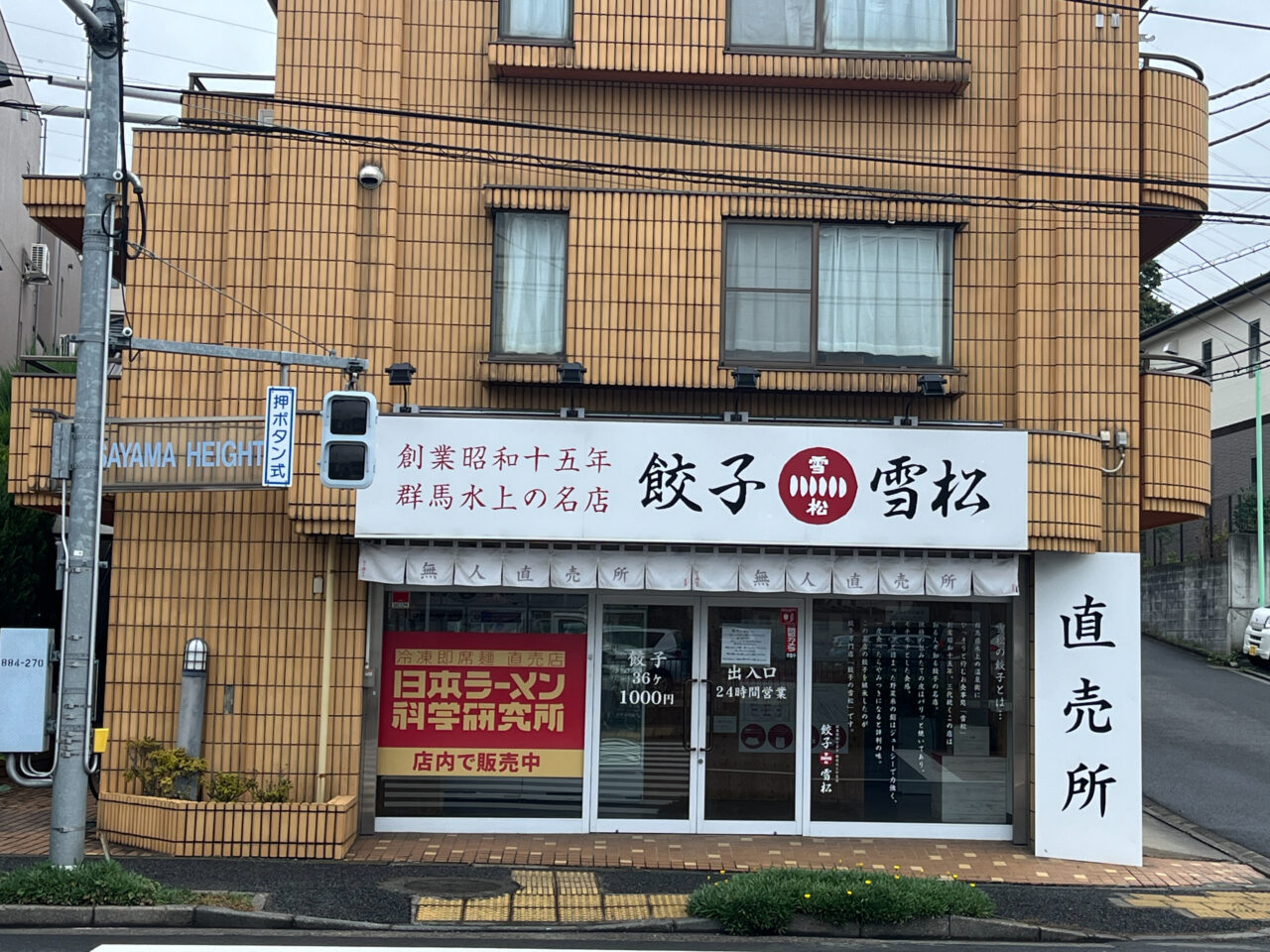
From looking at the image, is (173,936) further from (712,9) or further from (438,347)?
(712,9)

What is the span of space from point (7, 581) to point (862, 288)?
11.7m

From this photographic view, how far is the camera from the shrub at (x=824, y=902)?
401 inches

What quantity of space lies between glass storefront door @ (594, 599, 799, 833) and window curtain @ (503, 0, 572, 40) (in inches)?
242

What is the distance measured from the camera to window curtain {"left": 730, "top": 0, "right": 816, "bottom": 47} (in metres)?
13.7

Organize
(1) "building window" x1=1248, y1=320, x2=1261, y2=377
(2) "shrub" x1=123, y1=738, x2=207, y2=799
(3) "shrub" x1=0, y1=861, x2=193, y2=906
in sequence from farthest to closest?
1. (1) "building window" x1=1248, y1=320, x2=1261, y2=377
2. (2) "shrub" x1=123, y1=738, x2=207, y2=799
3. (3) "shrub" x1=0, y1=861, x2=193, y2=906

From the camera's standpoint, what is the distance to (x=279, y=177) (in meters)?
13.1

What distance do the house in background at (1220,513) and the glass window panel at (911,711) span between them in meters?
14.7

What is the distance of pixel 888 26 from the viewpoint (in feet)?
45.3

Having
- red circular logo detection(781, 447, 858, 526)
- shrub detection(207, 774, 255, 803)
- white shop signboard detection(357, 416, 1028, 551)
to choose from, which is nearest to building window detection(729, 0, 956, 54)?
white shop signboard detection(357, 416, 1028, 551)

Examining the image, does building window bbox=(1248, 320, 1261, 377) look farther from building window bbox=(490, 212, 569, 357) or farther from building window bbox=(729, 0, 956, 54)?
building window bbox=(490, 212, 569, 357)

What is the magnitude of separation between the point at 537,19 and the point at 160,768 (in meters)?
8.52

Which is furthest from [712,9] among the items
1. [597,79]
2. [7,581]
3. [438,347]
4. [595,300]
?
[7,581]

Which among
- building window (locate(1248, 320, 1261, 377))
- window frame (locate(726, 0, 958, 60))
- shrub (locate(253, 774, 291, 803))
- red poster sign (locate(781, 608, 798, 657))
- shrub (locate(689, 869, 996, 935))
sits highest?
building window (locate(1248, 320, 1261, 377))

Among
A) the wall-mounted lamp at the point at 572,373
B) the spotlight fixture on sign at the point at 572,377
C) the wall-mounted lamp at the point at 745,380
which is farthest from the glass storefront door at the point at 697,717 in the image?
the wall-mounted lamp at the point at 572,373
